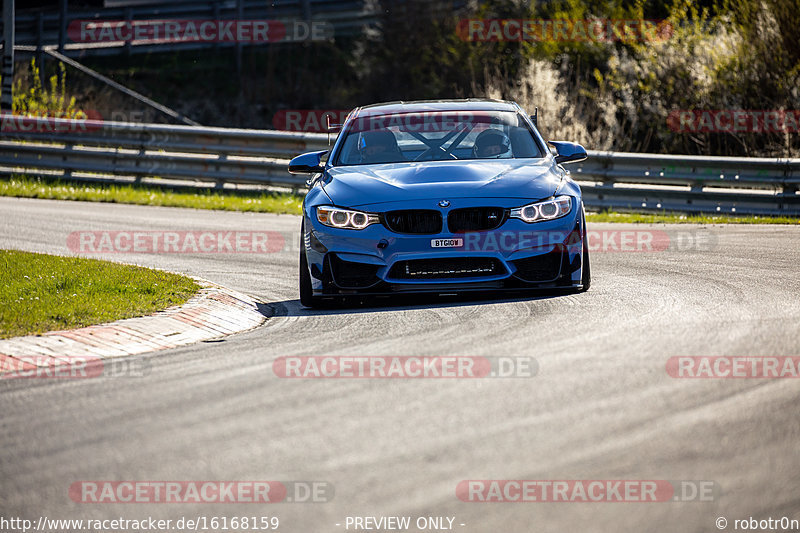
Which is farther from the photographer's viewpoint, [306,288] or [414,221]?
[306,288]

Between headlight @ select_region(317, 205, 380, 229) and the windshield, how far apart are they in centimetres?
106

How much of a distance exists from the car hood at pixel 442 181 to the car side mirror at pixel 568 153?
1.53 ft

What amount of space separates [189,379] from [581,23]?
2182 cm

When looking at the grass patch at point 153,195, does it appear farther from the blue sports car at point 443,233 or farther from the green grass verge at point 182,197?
the blue sports car at point 443,233

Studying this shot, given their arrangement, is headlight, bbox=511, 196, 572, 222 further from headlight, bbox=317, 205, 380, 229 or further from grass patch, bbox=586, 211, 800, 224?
grass patch, bbox=586, 211, 800, 224

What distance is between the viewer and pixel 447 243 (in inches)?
331

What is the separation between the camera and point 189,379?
6.00 metres

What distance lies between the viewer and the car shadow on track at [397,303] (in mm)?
8445

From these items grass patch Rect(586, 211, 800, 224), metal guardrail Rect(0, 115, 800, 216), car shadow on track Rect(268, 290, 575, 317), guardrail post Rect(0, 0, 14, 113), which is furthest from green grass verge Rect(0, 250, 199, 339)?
guardrail post Rect(0, 0, 14, 113)

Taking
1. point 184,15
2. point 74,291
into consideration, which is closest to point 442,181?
→ point 74,291

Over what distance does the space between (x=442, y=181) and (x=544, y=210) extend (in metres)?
0.83

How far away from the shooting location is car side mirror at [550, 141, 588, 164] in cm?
969

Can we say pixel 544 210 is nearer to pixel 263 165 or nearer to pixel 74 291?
pixel 74 291

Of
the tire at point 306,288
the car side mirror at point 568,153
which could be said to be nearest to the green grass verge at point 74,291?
the tire at point 306,288
